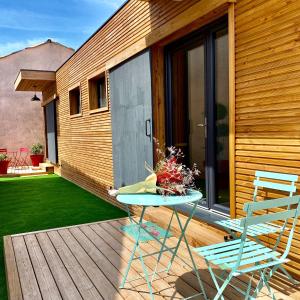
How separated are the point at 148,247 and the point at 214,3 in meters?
2.66

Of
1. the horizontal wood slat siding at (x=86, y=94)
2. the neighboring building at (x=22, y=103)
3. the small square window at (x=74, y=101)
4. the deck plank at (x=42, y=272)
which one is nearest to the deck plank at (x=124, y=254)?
the deck plank at (x=42, y=272)

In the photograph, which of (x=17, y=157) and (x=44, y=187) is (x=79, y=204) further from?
(x=17, y=157)

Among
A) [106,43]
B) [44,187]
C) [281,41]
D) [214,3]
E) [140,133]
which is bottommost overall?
[44,187]

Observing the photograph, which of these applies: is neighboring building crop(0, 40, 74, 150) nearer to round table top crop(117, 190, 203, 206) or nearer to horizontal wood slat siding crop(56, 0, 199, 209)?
horizontal wood slat siding crop(56, 0, 199, 209)

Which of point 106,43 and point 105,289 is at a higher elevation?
point 106,43

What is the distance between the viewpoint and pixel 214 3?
130 inches

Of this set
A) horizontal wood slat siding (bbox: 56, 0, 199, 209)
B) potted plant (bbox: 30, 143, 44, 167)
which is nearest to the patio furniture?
potted plant (bbox: 30, 143, 44, 167)

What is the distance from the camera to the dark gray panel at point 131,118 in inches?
185

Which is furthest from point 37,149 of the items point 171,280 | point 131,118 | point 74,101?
point 171,280

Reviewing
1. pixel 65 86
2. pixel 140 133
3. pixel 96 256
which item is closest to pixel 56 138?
pixel 65 86

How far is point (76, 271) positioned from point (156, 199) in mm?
1241

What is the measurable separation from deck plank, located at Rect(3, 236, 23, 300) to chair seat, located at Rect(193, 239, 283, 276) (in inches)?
61.6

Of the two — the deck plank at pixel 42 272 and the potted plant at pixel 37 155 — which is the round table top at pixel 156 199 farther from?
the potted plant at pixel 37 155

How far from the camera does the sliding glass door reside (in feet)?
12.3
